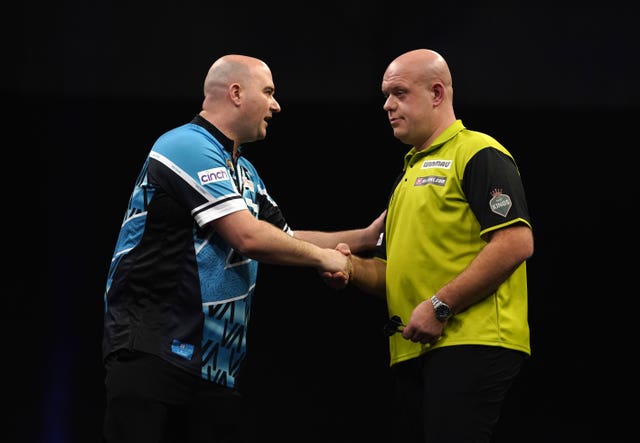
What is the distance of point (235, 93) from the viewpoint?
274 cm

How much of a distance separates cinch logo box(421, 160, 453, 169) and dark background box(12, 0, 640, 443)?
148cm

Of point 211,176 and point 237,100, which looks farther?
point 237,100

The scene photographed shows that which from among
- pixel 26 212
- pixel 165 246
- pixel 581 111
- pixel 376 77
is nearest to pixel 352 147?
pixel 376 77

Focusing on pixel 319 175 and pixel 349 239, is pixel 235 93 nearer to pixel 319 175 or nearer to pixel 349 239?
pixel 349 239

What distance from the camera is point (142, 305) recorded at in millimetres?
2461

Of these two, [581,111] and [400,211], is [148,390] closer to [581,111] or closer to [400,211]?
[400,211]

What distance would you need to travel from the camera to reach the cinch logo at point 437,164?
2.46 meters

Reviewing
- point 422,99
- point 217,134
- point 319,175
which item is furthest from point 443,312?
point 319,175

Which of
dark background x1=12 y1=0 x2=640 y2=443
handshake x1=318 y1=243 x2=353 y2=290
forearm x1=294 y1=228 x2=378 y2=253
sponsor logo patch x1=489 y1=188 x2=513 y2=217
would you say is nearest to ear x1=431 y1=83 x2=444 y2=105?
sponsor logo patch x1=489 y1=188 x2=513 y2=217

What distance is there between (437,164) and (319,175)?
5.31 feet

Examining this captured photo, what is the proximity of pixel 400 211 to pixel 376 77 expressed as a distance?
1636 millimetres

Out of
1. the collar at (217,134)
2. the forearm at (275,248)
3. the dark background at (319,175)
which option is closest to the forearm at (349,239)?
the forearm at (275,248)

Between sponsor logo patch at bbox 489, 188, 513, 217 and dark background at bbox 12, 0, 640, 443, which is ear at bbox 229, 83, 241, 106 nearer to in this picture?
sponsor logo patch at bbox 489, 188, 513, 217

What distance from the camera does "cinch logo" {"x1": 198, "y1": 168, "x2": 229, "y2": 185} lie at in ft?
8.12
